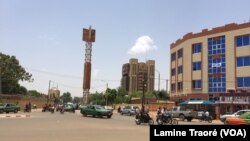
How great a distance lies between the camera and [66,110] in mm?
68562

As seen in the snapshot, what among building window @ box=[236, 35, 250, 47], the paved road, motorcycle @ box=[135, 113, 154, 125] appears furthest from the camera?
building window @ box=[236, 35, 250, 47]

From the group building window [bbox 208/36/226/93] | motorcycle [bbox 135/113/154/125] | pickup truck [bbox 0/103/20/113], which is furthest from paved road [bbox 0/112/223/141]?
building window [bbox 208/36/226/93]

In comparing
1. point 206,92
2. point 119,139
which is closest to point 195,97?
point 206,92

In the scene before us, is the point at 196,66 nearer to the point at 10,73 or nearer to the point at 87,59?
the point at 10,73

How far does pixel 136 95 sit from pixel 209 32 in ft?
251

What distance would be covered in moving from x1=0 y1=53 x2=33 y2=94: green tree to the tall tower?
53681 mm

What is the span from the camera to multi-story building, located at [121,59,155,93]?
14662cm

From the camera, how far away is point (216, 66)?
6475 cm

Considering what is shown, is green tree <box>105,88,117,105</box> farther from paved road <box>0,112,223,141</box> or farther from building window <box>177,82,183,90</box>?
paved road <box>0,112,223,141</box>

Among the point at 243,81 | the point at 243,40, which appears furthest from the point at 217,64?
the point at 243,40

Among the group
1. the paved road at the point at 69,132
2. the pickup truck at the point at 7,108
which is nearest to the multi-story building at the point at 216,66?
the pickup truck at the point at 7,108

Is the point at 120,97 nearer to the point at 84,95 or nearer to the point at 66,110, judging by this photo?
the point at 84,95

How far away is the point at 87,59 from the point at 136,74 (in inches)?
833

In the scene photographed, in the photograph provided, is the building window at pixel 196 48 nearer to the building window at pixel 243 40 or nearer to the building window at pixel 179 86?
the building window at pixel 179 86
